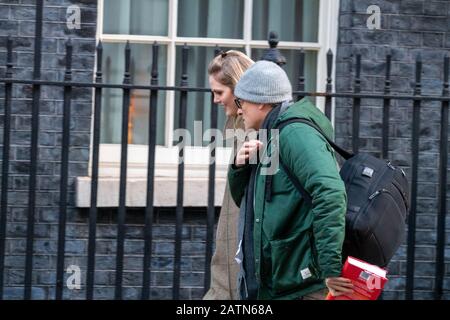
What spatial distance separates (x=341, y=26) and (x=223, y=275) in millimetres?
2842

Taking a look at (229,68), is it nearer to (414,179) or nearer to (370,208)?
(370,208)

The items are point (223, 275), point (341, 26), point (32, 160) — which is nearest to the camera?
point (223, 275)

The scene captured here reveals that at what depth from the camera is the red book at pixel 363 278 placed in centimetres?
451

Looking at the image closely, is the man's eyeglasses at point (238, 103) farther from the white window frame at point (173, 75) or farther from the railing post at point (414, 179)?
the white window frame at point (173, 75)

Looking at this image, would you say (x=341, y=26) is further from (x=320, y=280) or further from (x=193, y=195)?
(x=320, y=280)

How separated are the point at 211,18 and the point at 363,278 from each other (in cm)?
354

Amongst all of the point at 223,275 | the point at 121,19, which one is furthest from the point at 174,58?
the point at 223,275

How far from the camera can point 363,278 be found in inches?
178

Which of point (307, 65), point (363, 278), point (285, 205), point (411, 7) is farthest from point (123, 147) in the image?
point (411, 7)

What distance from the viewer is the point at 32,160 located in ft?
19.1

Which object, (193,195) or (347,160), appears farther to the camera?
(193,195)

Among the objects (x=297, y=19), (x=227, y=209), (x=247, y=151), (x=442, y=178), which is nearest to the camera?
(x=247, y=151)

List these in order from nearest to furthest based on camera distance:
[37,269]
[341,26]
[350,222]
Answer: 1. [350,222]
2. [37,269]
3. [341,26]

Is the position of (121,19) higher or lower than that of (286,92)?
higher
